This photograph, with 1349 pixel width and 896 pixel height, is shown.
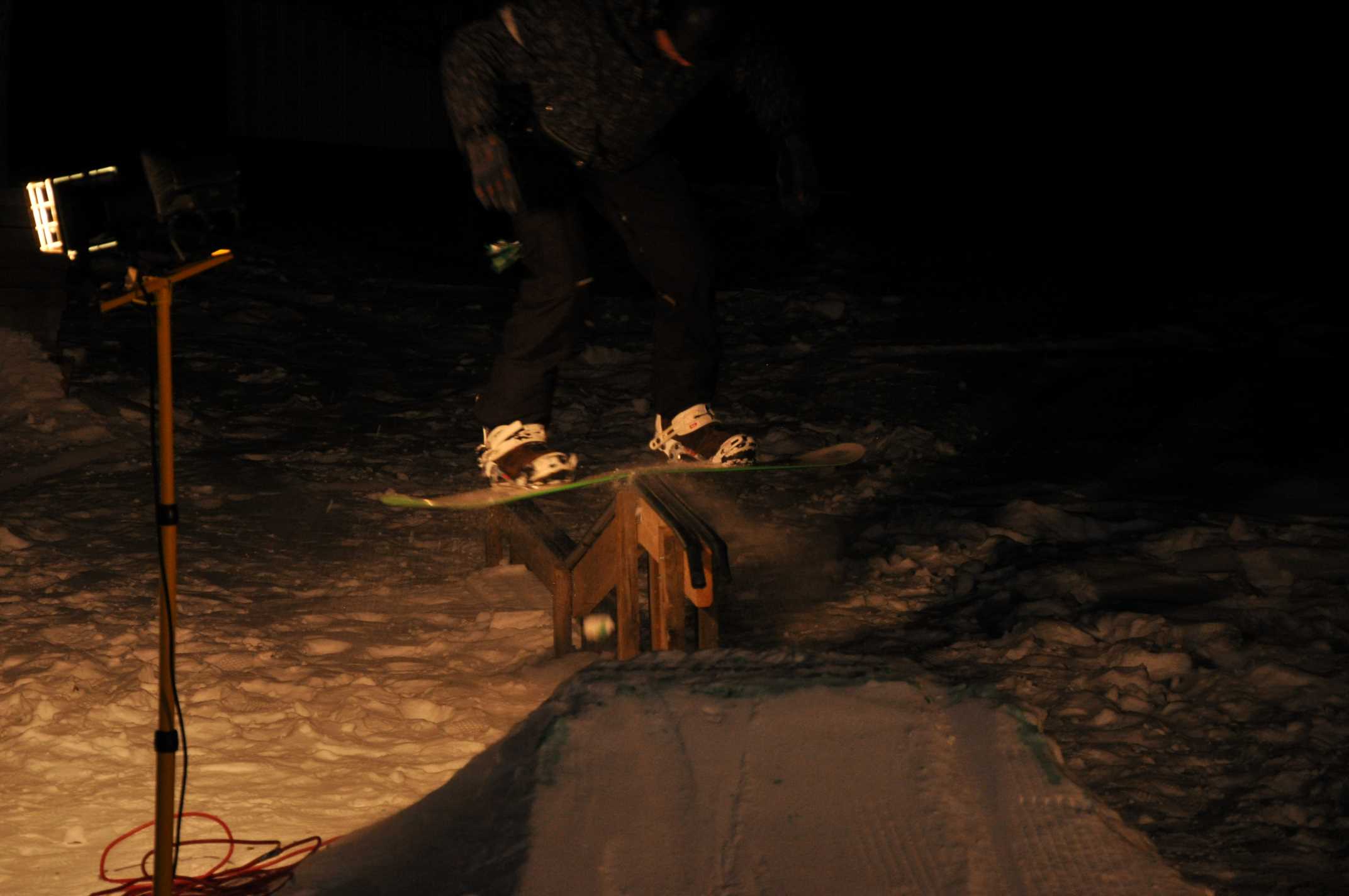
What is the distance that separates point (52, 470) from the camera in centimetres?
517

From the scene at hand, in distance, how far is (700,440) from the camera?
4.32 meters

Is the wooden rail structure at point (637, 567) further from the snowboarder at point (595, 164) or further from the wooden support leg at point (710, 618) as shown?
the snowboarder at point (595, 164)

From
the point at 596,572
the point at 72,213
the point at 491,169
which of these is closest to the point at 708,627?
the point at 596,572

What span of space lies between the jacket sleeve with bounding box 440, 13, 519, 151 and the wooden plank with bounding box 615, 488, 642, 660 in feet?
3.64

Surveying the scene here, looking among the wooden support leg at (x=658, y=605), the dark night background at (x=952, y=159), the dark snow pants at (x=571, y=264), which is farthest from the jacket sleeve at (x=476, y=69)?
the dark night background at (x=952, y=159)

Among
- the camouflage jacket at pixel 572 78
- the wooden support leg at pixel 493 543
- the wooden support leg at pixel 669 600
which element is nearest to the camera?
the wooden support leg at pixel 669 600

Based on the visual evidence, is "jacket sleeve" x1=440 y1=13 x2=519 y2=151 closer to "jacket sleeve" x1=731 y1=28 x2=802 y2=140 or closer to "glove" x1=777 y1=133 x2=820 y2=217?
"jacket sleeve" x1=731 y1=28 x2=802 y2=140

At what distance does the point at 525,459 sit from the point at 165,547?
199cm

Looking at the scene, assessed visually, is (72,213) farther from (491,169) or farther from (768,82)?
(768,82)

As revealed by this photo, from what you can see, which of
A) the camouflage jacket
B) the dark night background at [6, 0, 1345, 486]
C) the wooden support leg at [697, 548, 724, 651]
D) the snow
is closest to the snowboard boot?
the snow

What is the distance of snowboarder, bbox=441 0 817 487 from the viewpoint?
360 cm

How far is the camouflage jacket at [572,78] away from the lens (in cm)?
358

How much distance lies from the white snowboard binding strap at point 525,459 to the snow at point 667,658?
0.35 meters

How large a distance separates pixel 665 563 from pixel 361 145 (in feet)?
41.1
